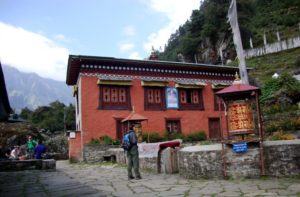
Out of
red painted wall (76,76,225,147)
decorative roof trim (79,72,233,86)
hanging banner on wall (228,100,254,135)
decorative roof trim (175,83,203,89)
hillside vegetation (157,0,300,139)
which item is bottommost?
hanging banner on wall (228,100,254,135)

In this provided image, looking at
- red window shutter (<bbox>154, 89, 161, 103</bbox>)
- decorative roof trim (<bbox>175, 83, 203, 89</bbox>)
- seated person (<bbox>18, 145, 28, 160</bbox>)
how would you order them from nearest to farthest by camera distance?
seated person (<bbox>18, 145, 28, 160</bbox>), red window shutter (<bbox>154, 89, 161, 103</bbox>), decorative roof trim (<bbox>175, 83, 203, 89</bbox>)

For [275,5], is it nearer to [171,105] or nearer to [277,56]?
[277,56]

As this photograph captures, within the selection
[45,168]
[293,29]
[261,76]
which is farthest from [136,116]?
[293,29]

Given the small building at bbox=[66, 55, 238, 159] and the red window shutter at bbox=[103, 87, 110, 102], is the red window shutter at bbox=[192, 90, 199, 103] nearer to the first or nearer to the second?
the small building at bbox=[66, 55, 238, 159]

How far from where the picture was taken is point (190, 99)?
22.4 metres

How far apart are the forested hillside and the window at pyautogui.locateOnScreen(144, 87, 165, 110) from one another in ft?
110

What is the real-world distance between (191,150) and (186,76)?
13.9 m

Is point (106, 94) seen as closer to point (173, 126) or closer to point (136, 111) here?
point (136, 111)

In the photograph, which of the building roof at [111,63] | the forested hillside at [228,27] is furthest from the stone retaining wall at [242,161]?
the forested hillside at [228,27]

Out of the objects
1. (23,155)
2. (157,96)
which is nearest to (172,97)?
(157,96)

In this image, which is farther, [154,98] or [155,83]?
[154,98]

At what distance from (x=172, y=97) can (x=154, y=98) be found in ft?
3.90

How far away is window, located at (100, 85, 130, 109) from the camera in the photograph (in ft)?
64.2

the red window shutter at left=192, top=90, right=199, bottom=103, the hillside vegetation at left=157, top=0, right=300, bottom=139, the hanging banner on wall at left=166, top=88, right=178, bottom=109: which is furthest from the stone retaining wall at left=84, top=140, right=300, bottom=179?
the hillside vegetation at left=157, top=0, right=300, bottom=139
